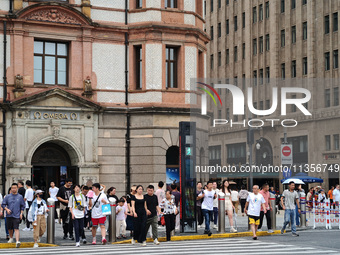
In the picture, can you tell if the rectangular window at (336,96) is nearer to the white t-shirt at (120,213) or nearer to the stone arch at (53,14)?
the stone arch at (53,14)

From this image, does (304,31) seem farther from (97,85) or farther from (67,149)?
(67,149)

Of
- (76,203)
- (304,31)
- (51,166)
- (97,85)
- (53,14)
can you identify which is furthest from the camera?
(304,31)

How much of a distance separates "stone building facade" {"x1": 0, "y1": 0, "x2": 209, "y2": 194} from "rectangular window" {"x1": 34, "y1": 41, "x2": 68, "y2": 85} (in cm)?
5

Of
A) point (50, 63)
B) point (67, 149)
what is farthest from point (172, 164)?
point (50, 63)

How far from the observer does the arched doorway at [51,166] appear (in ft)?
112

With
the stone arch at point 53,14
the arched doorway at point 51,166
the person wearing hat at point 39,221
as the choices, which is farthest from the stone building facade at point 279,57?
the person wearing hat at point 39,221

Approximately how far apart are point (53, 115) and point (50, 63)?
2751 millimetres

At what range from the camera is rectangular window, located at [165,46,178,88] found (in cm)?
3575

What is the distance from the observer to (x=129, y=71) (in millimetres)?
35656

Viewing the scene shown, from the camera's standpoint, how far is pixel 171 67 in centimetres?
3591

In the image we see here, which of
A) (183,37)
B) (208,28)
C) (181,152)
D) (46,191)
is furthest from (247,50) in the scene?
(181,152)

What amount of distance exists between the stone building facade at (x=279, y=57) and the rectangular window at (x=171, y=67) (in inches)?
483

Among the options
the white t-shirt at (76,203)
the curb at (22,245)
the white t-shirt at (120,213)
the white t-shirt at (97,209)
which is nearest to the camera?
the curb at (22,245)

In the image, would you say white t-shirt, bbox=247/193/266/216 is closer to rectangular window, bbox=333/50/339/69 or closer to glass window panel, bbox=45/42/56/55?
glass window panel, bbox=45/42/56/55
